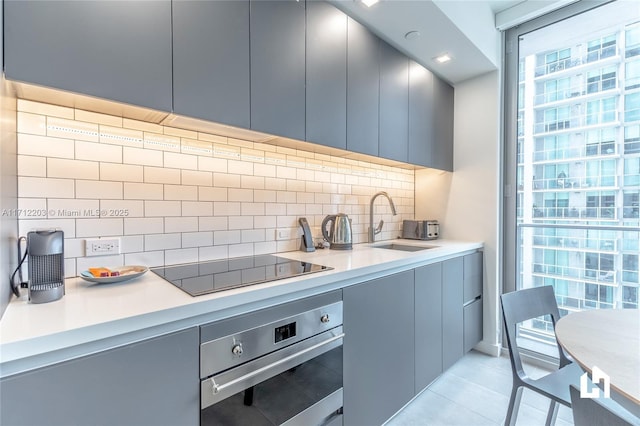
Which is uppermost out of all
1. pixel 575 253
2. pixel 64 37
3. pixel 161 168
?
pixel 64 37

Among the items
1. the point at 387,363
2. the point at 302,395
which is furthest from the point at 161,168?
the point at 387,363

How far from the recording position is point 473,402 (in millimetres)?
1900

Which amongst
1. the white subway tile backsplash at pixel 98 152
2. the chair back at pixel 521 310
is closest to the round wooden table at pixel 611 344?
the chair back at pixel 521 310

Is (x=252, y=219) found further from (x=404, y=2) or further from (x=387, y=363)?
(x=404, y=2)

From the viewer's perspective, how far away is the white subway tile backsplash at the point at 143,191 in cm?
132

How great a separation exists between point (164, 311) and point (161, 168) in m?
0.84

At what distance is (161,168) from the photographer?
1.41 meters

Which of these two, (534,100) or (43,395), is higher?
(534,100)

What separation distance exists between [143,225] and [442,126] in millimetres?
2459

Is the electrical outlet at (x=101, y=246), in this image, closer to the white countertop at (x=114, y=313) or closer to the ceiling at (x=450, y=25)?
the white countertop at (x=114, y=313)

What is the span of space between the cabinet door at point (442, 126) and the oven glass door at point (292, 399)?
6.25 ft

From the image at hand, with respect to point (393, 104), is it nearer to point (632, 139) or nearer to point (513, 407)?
point (632, 139)

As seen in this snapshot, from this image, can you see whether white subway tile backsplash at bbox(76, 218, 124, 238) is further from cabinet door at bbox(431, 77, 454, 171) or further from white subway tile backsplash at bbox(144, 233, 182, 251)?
cabinet door at bbox(431, 77, 454, 171)

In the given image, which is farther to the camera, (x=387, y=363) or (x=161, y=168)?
(x=387, y=363)
